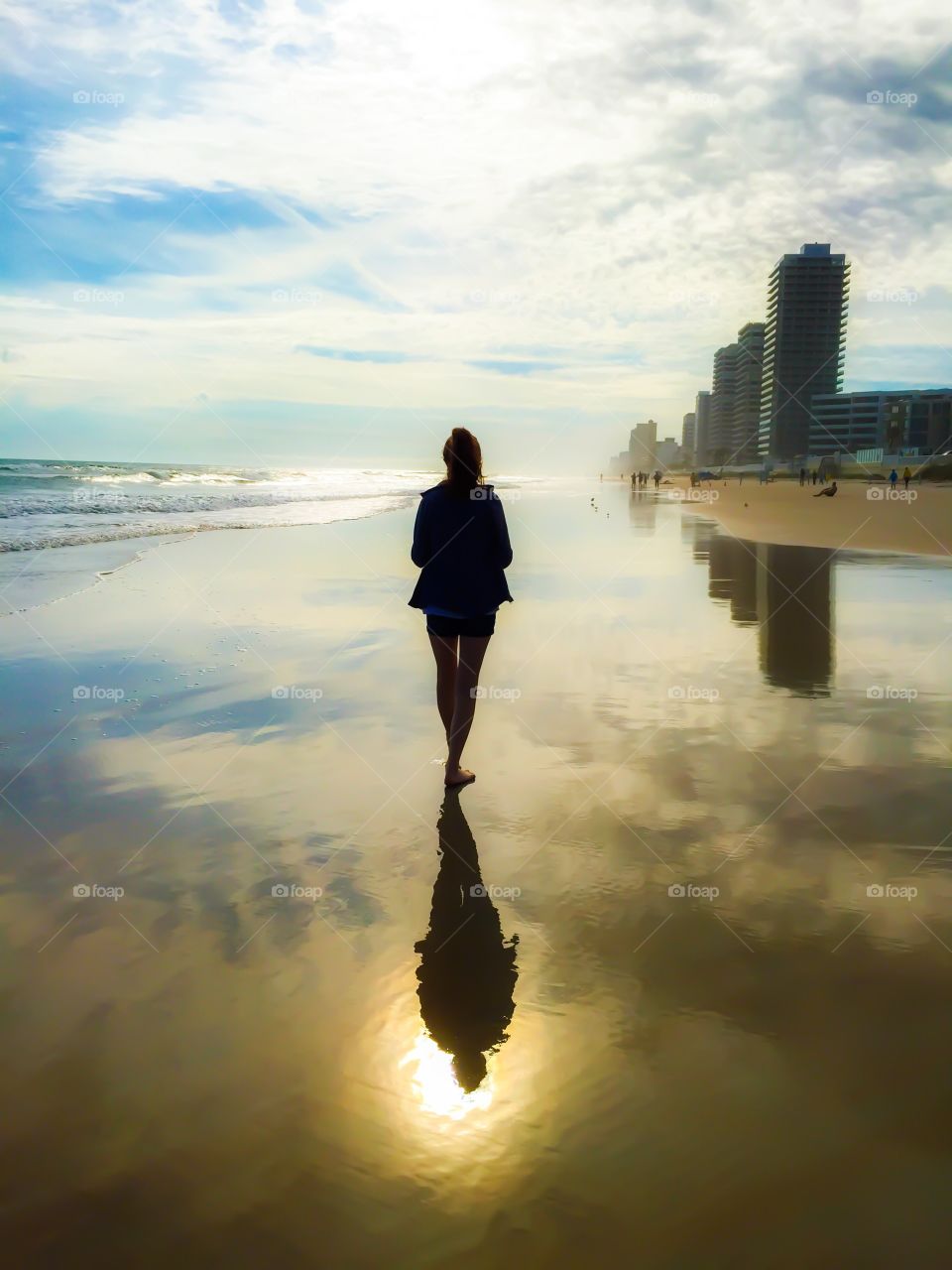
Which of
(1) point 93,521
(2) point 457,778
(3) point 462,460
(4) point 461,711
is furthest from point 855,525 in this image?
(2) point 457,778

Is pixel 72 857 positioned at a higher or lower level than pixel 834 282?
lower

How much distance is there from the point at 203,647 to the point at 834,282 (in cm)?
15646

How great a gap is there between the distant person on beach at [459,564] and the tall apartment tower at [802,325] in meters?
149

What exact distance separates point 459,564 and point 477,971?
2.80m

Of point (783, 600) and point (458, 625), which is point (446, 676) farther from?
point (783, 600)

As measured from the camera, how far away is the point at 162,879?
406cm

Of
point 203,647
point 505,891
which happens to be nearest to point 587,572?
point 203,647

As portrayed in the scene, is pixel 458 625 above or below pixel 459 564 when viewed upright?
below

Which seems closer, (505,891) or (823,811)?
(505,891)

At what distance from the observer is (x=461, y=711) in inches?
217

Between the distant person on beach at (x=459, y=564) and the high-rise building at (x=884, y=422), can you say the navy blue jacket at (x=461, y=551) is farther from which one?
the high-rise building at (x=884, y=422)

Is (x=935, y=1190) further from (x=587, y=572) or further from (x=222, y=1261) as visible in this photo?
(x=587, y=572)

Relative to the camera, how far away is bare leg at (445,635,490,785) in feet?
17.8

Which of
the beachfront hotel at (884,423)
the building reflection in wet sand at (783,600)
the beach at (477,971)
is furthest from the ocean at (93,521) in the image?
the beachfront hotel at (884,423)
